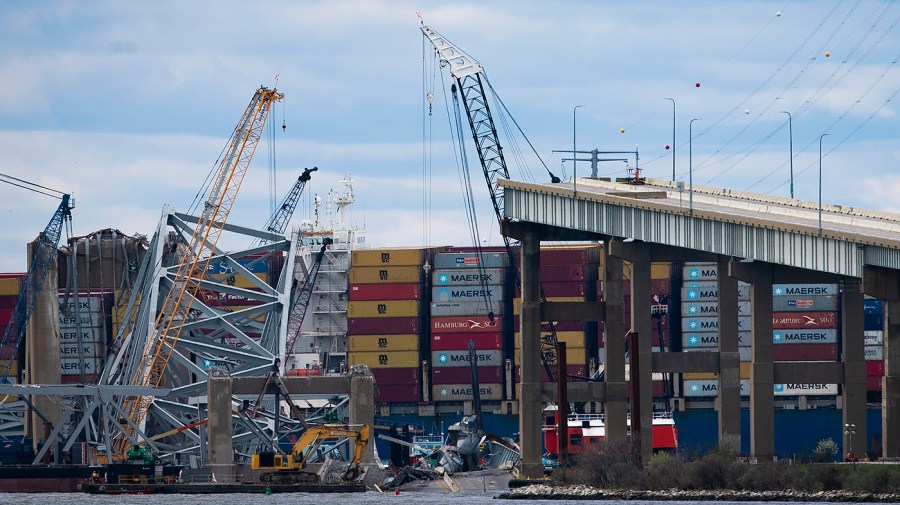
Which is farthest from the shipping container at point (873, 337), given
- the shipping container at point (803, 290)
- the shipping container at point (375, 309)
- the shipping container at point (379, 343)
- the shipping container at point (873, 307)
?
the shipping container at point (375, 309)

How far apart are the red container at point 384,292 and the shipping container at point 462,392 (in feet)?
30.5

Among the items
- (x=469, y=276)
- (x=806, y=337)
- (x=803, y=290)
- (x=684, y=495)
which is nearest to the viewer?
(x=684, y=495)

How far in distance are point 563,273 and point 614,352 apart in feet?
170

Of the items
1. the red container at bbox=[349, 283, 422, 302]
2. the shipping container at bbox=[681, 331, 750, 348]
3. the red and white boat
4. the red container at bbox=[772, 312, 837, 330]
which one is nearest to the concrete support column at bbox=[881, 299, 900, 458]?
the red and white boat

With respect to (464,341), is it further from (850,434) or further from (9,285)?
(850,434)

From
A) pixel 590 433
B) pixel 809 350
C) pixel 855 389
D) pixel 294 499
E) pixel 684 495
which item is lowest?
pixel 294 499

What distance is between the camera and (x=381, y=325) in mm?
173250

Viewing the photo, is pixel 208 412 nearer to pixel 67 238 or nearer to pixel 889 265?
pixel 67 238

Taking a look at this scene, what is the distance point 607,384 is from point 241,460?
29.3 meters

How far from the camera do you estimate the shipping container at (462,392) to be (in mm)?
169625

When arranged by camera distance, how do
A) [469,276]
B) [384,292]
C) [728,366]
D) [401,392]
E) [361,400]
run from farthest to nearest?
[384,292], [469,276], [401,392], [361,400], [728,366]

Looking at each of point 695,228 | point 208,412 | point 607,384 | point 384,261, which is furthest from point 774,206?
point 384,261

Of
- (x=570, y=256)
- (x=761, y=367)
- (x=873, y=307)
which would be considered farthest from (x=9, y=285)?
(x=761, y=367)

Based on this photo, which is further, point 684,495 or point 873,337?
point 873,337
